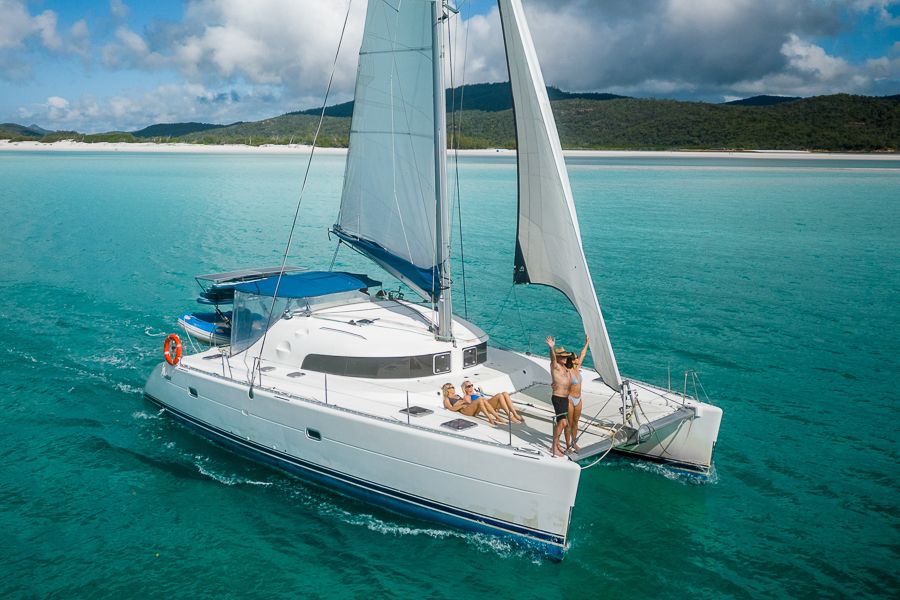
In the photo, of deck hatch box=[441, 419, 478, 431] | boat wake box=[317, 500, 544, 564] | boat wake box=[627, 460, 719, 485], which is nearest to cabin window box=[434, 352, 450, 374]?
deck hatch box=[441, 419, 478, 431]

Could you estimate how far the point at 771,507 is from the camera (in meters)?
9.94

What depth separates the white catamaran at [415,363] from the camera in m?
9.09

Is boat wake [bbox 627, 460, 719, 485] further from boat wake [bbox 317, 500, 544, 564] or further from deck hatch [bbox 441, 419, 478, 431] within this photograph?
deck hatch [bbox 441, 419, 478, 431]

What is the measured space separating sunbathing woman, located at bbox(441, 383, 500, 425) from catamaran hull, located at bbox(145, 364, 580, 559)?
3.27ft

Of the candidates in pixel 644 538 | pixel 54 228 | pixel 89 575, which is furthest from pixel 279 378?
pixel 54 228

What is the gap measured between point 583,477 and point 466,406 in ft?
8.22

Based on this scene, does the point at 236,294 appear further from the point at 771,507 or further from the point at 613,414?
the point at 771,507

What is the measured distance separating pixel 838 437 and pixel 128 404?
1377cm

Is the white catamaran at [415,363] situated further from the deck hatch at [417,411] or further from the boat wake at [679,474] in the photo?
the boat wake at [679,474]

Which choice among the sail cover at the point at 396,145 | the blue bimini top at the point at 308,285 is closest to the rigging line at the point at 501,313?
the blue bimini top at the point at 308,285

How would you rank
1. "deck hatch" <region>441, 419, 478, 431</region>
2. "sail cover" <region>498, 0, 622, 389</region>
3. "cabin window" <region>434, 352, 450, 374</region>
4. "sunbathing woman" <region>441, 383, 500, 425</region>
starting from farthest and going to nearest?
"cabin window" <region>434, 352, 450, 374</region> < "sunbathing woman" <region>441, 383, 500, 425</region> < "sail cover" <region>498, 0, 622, 389</region> < "deck hatch" <region>441, 419, 478, 431</region>

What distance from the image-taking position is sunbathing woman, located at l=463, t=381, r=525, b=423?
9703 mm

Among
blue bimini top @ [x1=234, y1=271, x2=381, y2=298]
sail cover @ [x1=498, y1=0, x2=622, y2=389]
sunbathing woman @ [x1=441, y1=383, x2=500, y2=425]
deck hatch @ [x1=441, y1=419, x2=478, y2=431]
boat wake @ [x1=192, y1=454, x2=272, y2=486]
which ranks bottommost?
boat wake @ [x1=192, y1=454, x2=272, y2=486]

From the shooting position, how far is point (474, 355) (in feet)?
37.7
